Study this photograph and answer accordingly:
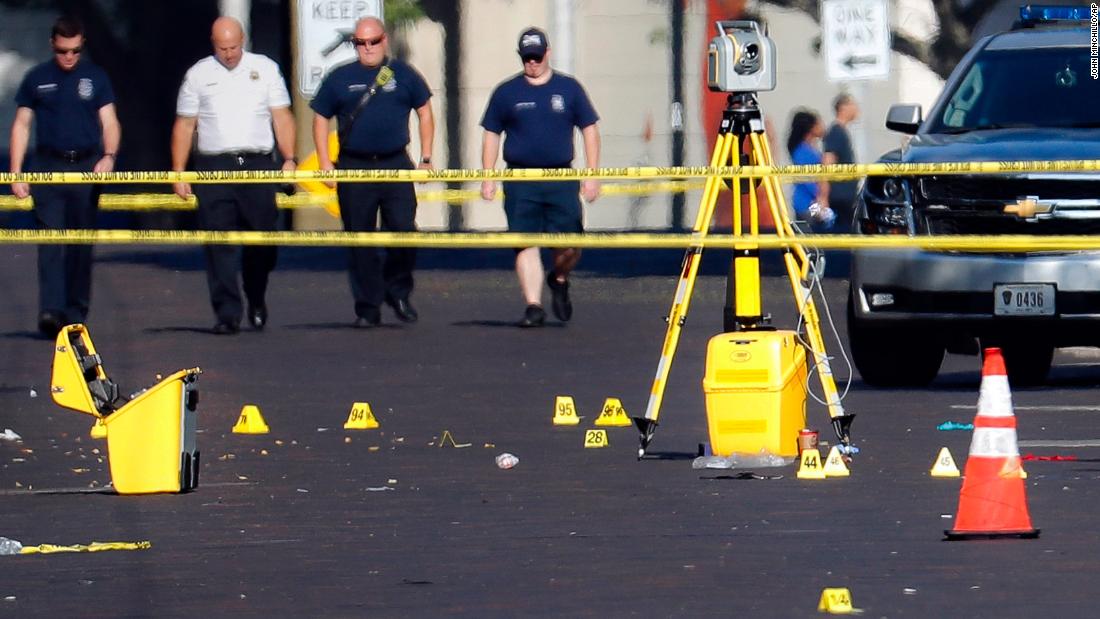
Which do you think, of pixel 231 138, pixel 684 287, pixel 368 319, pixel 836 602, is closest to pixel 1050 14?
pixel 684 287

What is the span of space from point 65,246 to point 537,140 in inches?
113

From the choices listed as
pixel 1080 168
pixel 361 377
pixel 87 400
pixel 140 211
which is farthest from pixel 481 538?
pixel 140 211

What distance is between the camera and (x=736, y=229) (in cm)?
1108

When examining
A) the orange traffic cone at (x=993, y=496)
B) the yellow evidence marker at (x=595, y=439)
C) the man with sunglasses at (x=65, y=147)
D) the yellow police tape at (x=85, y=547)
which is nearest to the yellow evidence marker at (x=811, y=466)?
the yellow evidence marker at (x=595, y=439)

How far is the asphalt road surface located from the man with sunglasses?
0.76 meters

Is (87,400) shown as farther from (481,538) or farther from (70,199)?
(70,199)

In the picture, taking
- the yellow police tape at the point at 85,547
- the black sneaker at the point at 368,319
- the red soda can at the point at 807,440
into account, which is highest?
the red soda can at the point at 807,440

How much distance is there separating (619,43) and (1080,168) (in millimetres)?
17091

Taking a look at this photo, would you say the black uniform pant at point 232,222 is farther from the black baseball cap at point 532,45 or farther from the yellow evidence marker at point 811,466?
the yellow evidence marker at point 811,466

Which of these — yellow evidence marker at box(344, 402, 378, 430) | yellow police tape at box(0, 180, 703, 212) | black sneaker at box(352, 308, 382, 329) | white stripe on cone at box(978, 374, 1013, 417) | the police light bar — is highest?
the police light bar

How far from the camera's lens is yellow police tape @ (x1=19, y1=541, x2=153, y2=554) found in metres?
8.95

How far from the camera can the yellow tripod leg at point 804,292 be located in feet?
35.9

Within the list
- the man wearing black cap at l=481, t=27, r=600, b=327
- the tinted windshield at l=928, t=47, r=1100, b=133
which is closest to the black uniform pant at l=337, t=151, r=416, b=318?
the man wearing black cap at l=481, t=27, r=600, b=327

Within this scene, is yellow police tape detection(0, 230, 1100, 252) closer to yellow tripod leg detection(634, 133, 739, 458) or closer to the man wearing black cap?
yellow tripod leg detection(634, 133, 739, 458)
